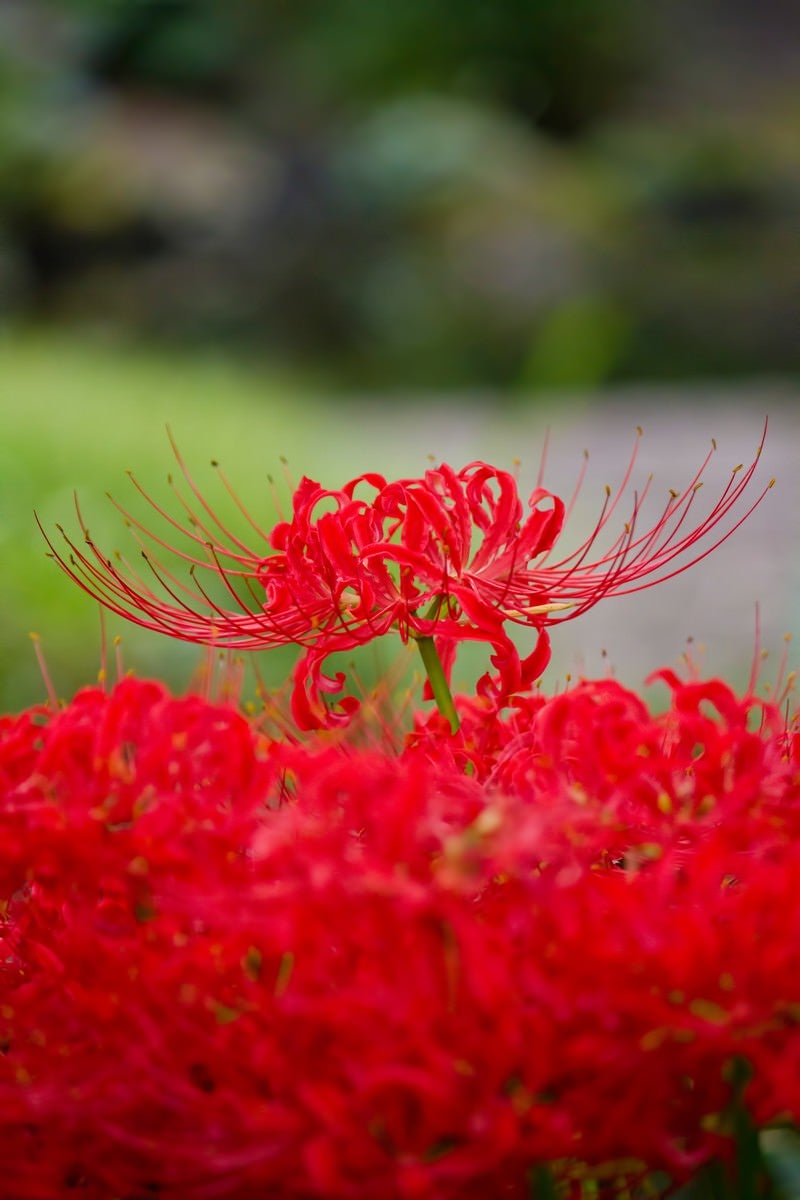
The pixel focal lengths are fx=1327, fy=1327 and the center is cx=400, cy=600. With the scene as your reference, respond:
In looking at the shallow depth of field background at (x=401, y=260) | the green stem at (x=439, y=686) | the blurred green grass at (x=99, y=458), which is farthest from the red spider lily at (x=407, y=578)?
the shallow depth of field background at (x=401, y=260)

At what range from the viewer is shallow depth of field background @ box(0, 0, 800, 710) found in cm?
225

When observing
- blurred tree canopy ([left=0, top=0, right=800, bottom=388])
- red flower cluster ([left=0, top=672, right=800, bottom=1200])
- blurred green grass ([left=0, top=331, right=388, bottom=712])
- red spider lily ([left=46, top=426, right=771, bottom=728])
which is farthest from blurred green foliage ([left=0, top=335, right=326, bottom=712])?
blurred tree canopy ([left=0, top=0, right=800, bottom=388])

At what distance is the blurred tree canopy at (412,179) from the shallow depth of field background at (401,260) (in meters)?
0.02

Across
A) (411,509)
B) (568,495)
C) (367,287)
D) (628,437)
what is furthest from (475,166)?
(411,509)

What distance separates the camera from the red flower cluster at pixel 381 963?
12.6 inches

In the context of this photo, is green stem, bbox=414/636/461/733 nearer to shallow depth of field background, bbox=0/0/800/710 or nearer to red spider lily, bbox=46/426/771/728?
red spider lily, bbox=46/426/771/728

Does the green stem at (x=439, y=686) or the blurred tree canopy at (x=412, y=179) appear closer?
the green stem at (x=439, y=686)

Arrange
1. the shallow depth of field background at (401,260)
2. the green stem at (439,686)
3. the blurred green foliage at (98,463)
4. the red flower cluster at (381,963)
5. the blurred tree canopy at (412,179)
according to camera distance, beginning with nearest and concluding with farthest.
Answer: the red flower cluster at (381,963) → the green stem at (439,686) → the blurred green foliage at (98,463) → the shallow depth of field background at (401,260) → the blurred tree canopy at (412,179)

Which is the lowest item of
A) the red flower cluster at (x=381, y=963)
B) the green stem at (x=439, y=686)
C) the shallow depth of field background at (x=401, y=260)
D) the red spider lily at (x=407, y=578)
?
the red flower cluster at (x=381, y=963)

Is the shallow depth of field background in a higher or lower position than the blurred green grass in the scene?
higher

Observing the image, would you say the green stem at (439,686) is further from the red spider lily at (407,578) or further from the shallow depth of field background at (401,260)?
the shallow depth of field background at (401,260)

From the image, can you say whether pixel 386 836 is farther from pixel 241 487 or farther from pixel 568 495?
pixel 568 495

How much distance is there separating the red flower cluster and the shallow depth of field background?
1.30m

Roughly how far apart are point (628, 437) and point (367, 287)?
3092 millimetres
